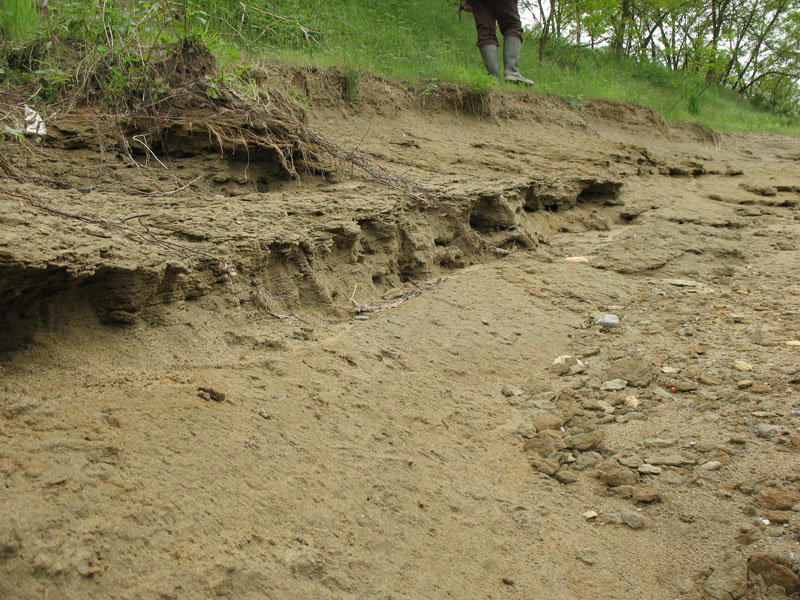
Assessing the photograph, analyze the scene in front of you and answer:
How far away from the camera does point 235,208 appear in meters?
3.15

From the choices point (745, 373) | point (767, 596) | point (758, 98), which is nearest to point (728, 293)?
point (745, 373)

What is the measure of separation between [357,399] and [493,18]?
18.0 ft

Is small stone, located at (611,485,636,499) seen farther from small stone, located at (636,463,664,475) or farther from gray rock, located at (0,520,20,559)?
gray rock, located at (0,520,20,559)

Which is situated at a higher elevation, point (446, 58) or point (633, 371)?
point (446, 58)

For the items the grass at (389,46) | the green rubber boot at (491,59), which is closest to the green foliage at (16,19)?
the grass at (389,46)

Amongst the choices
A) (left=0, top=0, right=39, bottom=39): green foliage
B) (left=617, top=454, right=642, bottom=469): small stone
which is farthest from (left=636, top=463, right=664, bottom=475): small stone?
(left=0, top=0, right=39, bottom=39): green foliage

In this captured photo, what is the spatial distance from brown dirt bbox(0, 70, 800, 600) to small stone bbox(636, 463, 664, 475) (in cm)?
4

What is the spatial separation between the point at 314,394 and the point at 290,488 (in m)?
0.52

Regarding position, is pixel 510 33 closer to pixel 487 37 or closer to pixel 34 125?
pixel 487 37

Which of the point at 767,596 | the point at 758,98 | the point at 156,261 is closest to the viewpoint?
the point at 767,596

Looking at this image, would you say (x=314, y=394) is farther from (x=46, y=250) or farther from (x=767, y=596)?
(x=767, y=596)

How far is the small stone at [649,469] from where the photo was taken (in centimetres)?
241

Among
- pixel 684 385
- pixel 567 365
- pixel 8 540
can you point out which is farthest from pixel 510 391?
pixel 8 540

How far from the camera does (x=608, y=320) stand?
3672mm
